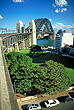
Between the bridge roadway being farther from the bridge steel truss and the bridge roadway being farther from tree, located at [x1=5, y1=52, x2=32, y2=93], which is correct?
the bridge steel truss

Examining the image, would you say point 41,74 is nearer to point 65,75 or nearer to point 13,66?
point 65,75

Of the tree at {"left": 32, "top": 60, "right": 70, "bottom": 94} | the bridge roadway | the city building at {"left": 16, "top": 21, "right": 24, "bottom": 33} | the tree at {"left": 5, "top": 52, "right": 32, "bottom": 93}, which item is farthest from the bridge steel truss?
the bridge roadway

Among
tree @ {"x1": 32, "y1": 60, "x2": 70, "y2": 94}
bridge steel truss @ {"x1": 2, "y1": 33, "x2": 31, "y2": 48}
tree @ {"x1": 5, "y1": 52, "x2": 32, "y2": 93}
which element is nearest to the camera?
tree @ {"x1": 32, "y1": 60, "x2": 70, "y2": 94}

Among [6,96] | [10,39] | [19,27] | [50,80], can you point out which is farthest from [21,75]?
[19,27]

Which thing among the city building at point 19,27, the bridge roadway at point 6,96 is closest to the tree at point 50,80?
the bridge roadway at point 6,96

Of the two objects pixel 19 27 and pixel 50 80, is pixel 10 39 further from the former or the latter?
pixel 19 27

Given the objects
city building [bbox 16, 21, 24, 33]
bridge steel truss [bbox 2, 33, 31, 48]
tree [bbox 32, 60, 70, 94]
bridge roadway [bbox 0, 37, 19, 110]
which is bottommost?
tree [bbox 32, 60, 70, 94]

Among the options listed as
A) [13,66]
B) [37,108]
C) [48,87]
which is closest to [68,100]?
[48,87]

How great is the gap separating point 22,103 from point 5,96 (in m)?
5.25

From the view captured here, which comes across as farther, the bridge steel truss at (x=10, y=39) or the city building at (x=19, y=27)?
the city building at (x=19, y=27)

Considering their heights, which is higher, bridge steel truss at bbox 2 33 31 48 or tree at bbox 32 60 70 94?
bridge steel truss at bbox 2 33 31 48

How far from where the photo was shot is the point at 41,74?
735cm

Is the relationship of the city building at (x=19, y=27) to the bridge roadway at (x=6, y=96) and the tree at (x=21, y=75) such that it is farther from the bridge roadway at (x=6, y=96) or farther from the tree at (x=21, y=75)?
the bridge roadway at (x=6, y=96)

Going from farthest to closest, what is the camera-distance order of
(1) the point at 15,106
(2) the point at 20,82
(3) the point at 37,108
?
(2) the point at 20,82 < (3) the point at 37,108 < (1) the point at 15,106
